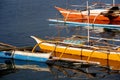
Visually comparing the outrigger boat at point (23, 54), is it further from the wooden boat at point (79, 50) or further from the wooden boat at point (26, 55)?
the wooden boat at point (79, 50)

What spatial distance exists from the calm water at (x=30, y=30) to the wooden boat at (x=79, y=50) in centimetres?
283

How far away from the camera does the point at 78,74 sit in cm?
4372

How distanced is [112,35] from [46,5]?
3038 cm

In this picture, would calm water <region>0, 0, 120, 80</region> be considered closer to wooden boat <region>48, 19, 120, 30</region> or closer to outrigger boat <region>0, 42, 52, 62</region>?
outrigger boat <region>0, 42, 52, 62</region>

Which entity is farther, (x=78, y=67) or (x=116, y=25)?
(x=116, y=25)

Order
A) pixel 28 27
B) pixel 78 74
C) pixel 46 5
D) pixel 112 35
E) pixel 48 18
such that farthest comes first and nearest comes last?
pixel 46 5 → pixel 48 18 → pixel 28 27 → pixel 112 35 → pixel 78 74

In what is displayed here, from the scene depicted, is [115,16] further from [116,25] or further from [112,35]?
[112,35]

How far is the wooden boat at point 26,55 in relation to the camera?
46844 mm

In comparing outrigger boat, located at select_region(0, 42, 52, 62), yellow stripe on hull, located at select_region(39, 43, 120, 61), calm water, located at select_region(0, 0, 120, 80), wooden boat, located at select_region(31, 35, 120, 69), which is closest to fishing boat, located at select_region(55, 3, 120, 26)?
calm water, located at select_region(0, 0, 120, 80)

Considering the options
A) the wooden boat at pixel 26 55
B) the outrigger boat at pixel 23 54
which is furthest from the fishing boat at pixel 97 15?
the wooden boat at pixel 26 55

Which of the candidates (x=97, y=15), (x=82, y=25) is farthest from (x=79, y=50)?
(x=97, y=15)

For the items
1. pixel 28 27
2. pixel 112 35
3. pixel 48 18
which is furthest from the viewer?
pixel 48 18

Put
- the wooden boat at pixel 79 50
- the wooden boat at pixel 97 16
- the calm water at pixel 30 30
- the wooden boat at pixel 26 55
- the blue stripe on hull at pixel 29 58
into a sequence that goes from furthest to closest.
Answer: the wooden boat at pixel 97 16, the blue stripe on hull at pixel 29 58, the wooden boat at pixel 26 55, the wooden boat at pixel 79 50, the calm water at pixel 30 30

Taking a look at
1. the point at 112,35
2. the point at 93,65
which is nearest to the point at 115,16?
the point at 112,35
